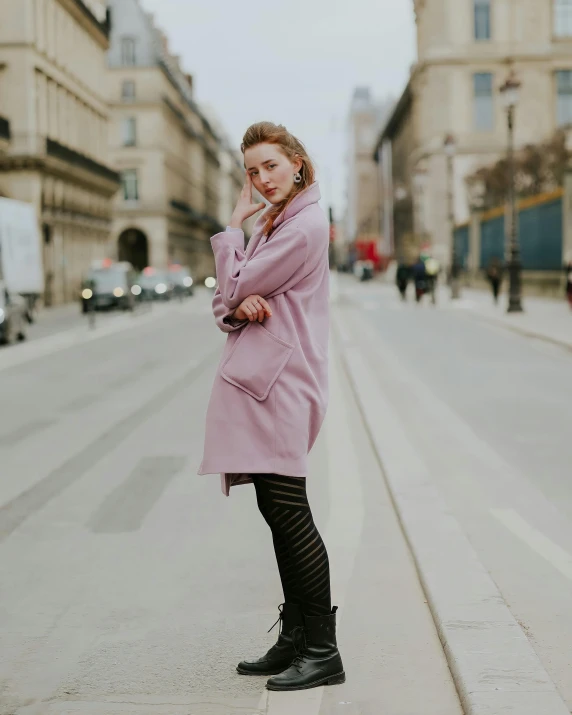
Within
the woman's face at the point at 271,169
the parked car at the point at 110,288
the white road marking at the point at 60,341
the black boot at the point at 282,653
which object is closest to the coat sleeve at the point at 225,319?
the woman's face at the point at 271,169

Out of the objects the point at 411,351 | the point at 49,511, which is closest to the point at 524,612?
the point at 49,511

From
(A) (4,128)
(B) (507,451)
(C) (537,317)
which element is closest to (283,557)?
(B) (507,451)

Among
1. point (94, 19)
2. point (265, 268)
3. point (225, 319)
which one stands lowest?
point (225, 319)

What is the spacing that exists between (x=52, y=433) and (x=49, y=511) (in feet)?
12.1

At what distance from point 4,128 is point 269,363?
137 ft

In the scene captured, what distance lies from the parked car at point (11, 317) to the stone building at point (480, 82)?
178 feet

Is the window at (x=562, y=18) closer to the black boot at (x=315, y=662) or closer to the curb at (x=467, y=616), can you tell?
the curb at (x=467, y=616)

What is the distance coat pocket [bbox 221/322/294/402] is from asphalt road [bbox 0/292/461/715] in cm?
97

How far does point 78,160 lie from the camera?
5300 centimetres

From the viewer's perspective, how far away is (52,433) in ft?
34.9

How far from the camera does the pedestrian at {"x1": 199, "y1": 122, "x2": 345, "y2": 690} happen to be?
12.3 feet

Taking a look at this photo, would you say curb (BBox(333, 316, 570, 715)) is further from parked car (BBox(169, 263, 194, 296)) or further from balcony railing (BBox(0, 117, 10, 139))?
parked car (BBox(169, 263, 194, 296))

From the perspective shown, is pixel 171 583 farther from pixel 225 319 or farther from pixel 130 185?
pixel 130 185

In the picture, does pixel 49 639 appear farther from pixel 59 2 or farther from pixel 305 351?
pixel 59 2
